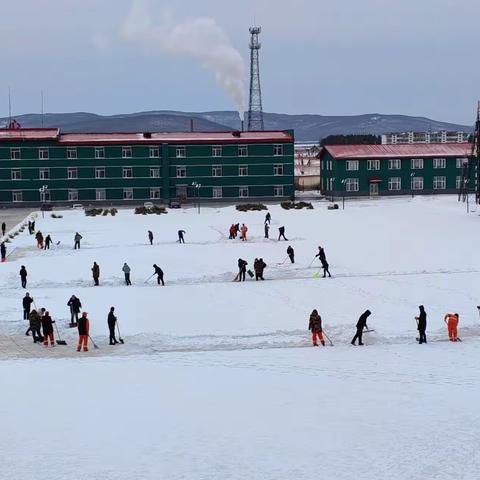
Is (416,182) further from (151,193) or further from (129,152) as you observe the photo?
(129,152)

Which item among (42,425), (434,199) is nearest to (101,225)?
→ (434,199)

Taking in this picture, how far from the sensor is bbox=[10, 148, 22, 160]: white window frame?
7975 cm

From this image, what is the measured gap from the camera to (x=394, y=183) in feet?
289

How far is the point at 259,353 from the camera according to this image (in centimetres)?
2119

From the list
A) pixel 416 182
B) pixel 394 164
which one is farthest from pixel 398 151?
pixel 416 182

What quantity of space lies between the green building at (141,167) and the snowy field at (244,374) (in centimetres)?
4204

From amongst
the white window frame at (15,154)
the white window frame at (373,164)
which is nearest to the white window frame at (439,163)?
the white window frame at (373,164)

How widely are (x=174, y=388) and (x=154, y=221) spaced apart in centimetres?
4355

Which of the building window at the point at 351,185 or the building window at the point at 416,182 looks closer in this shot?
the building window at the point at 351,185

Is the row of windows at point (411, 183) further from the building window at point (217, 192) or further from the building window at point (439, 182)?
the building window at point (217, 192)

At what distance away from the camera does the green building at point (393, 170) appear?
86812 mm

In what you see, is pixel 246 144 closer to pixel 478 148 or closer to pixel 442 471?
pixel 478 148

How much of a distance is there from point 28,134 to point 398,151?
1574 inches

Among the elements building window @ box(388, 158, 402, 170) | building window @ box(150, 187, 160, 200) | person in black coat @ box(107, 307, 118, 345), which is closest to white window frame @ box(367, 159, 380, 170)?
building window @ box(388, 158, 402, 170)
